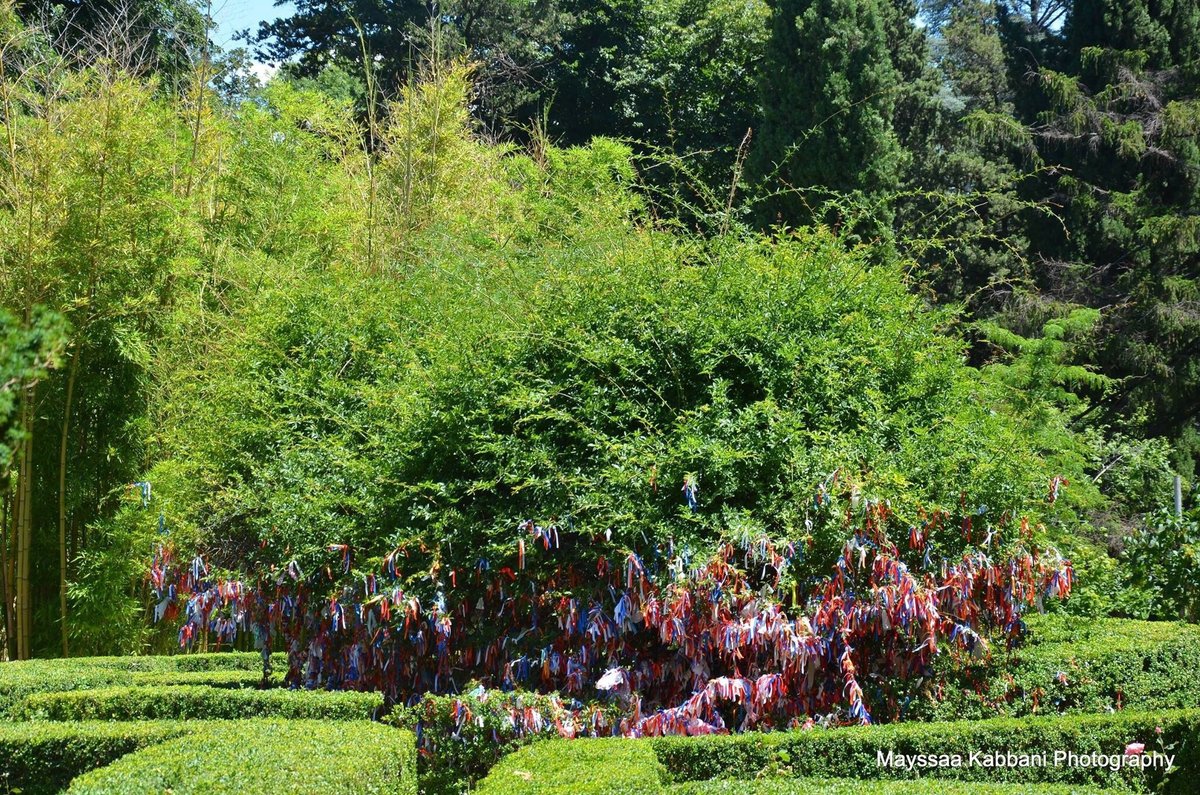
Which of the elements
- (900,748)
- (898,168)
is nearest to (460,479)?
(900,748)

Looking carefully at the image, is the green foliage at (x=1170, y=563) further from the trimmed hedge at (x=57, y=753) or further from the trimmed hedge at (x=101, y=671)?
the trimmed hedge at (x=57, y=753)

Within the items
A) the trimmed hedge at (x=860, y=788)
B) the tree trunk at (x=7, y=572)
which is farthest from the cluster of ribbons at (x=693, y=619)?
the tree trunk at (x=7, y=572)

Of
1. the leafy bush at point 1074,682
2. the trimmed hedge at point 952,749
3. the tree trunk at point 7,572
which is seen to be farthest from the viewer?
the tree trunk at point 7,572

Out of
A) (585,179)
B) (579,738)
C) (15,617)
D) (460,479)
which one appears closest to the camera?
(579,738)

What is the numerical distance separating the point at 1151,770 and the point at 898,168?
15.6m

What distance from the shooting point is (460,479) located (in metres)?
6.22

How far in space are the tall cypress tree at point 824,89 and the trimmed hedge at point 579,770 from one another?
14521 millimetres

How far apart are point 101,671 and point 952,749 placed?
585 centimetres

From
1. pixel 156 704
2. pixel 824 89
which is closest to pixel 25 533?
pixel 156 704

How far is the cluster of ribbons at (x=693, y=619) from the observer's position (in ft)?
17.1

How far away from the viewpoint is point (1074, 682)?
5617mm

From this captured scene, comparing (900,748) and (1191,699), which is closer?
(900,748)

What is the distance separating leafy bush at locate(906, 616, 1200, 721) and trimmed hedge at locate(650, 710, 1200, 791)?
746 millimetres

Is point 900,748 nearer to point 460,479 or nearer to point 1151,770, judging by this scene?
point 1151,770
